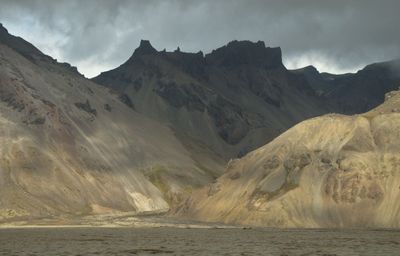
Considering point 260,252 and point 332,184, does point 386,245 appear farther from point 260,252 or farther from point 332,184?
point 332,184

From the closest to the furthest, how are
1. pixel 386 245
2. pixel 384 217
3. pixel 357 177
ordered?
pixel 386 245, pixel 384 217, pixel 357 177

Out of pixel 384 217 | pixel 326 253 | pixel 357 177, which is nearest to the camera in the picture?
pixel 326 253

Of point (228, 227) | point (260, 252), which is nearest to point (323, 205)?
point (228, 227)

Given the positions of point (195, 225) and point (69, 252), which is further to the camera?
point (195, 225)

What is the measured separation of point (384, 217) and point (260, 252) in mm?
94525

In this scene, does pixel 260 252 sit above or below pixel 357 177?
below

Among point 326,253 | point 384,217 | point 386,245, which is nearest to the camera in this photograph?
point 326,253

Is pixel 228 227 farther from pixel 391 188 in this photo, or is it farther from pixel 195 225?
pixel 391 188

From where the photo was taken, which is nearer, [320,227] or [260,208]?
[320,227]

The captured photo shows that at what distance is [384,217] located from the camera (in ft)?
597

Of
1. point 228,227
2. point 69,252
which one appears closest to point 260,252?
point 69,252

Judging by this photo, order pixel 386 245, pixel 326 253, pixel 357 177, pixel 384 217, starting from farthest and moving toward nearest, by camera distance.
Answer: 1. pixel 357 177
2. pixel 384 217
3. pixel 386 245
4. pixel 326 253

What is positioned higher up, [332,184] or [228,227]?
[332,184]

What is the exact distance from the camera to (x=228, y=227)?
189m
